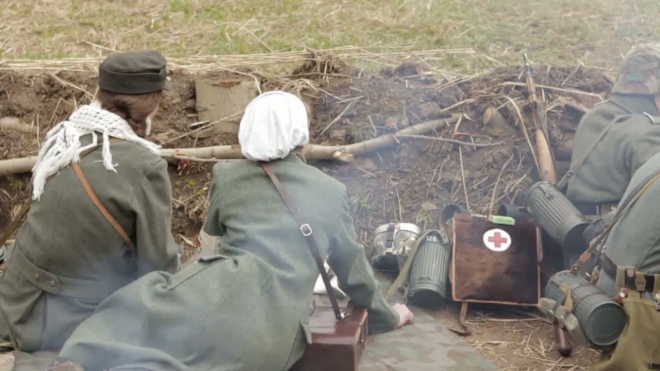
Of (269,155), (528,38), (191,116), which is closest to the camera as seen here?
(269,155)

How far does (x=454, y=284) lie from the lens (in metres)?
5.16

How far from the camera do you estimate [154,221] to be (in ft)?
12.9

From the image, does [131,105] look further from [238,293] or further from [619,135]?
[619,135]

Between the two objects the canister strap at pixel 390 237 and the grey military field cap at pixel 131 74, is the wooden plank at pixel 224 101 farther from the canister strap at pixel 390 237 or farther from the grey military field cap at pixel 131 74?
the grey military field cap at pixel 131 74

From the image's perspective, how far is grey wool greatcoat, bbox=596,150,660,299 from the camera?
13.2ft

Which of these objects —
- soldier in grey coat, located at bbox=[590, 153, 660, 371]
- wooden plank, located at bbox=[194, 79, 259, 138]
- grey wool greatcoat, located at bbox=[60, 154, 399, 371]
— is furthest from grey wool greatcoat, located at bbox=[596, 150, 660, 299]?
wooden plank, located at bbox=[194, 79, 259, 138]

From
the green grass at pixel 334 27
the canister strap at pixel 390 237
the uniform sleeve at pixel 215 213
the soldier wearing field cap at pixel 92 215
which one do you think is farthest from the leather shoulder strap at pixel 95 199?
the green grass at pixel 334 27

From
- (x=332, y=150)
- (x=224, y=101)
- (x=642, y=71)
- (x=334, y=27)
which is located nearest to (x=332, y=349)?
(x=332, y=150)

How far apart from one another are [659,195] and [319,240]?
5.26 ft

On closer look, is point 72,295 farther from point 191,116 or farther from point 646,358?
point 191,116

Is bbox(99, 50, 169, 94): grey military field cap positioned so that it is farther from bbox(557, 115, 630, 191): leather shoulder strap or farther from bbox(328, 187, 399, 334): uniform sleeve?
bbox(557, 115, 630, 191): leather shoulder strap

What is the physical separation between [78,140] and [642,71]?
3.34m

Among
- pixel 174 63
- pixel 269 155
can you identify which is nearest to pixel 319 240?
pixel 269 155

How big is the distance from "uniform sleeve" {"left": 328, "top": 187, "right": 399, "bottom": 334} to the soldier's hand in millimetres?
435
